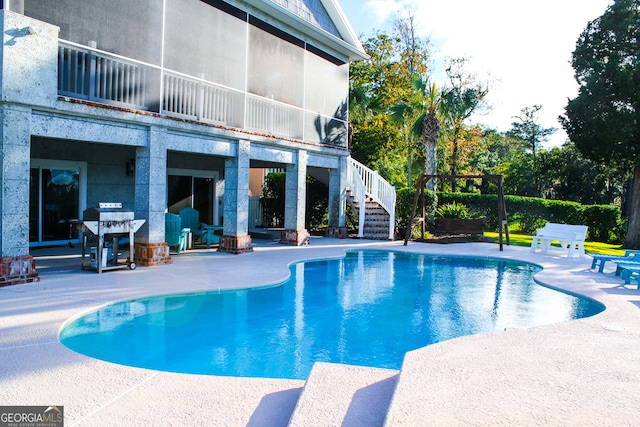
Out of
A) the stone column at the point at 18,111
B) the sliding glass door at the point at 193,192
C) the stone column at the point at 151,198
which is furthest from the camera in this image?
the sliding glass door at the point at 193,192

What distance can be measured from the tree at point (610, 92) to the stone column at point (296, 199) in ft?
41.0

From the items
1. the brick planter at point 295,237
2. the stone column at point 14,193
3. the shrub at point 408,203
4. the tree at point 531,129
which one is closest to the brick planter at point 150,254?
the stone column at point 14,193

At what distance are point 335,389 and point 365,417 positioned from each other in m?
0.51

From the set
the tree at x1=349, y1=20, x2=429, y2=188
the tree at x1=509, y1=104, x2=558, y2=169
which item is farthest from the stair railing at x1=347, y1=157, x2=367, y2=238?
the tree at x1=509, y1=104, x2=558, y2=169

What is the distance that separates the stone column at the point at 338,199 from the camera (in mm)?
17875

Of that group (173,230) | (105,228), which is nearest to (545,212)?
(173,230)

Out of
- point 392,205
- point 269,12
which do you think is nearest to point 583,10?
point 392,205

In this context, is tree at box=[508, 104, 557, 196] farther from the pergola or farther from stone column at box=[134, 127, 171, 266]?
stone column at box=[134, 127, 171, 266]

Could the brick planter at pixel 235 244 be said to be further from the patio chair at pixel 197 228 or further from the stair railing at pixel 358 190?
the stair railing at pixel 358 190

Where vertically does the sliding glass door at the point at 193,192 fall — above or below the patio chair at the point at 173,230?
above

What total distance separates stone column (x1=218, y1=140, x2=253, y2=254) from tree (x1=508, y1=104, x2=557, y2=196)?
37.8m

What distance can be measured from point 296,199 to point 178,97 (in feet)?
16.6

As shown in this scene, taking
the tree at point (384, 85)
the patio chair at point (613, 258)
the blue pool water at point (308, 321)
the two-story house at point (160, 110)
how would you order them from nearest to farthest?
the blue pool water at point (308, 321)
the two-story house at point (160, 110)
the patio chair at point (613, 258)
the tree at point (384, 85)

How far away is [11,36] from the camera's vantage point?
7.72 metres
